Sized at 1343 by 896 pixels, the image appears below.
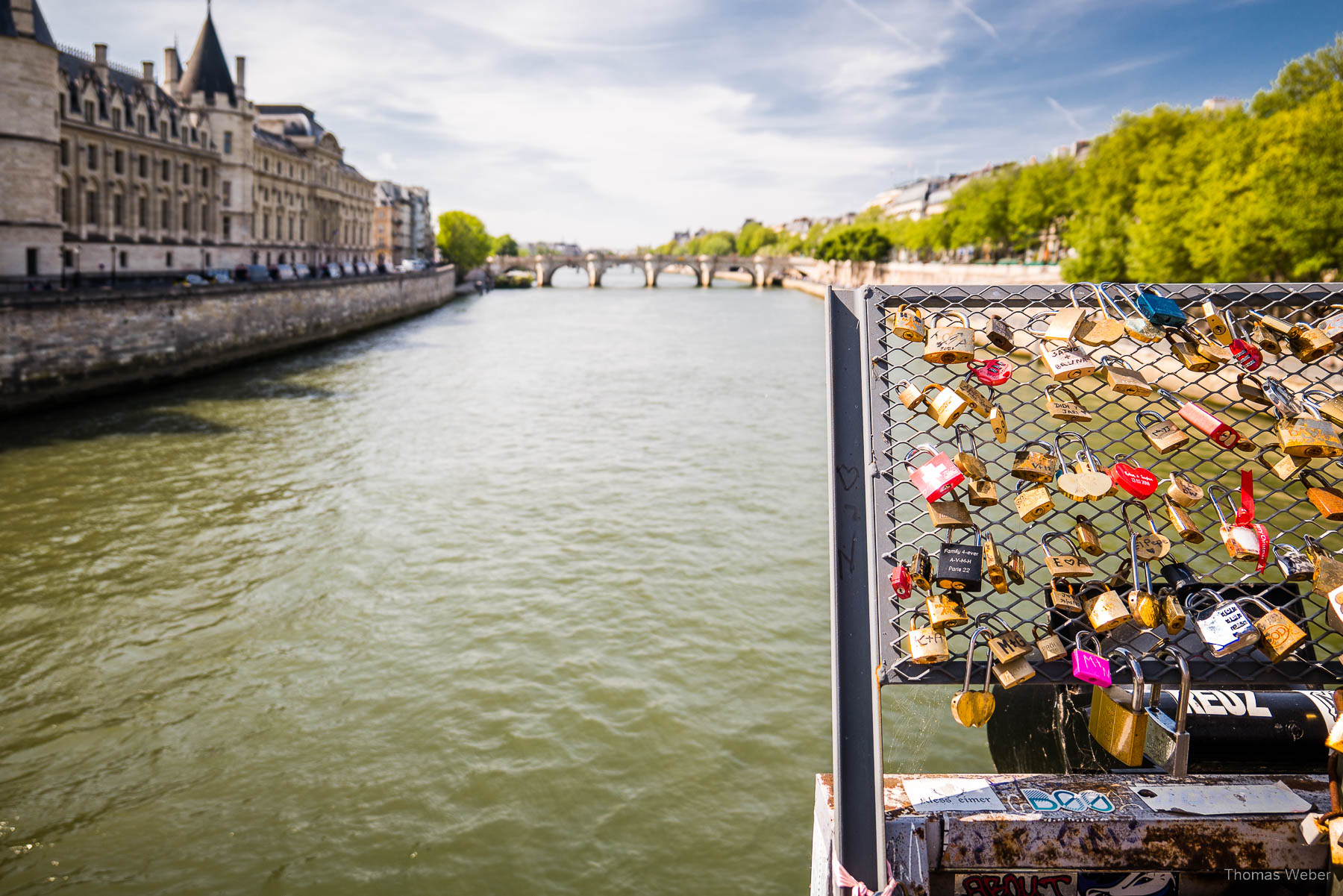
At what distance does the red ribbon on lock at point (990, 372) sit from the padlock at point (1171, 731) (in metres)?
0.78

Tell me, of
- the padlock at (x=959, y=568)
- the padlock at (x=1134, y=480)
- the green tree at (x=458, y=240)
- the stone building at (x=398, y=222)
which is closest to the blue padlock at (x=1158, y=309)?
the padlock at (x=1134, y=480)

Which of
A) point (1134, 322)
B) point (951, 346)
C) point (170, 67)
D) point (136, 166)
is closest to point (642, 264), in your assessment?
point (170, 67)

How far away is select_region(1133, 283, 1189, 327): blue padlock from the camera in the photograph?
7.30 ft

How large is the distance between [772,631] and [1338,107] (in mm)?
24436

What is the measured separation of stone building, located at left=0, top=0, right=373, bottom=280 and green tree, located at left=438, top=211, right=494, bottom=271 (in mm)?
24756

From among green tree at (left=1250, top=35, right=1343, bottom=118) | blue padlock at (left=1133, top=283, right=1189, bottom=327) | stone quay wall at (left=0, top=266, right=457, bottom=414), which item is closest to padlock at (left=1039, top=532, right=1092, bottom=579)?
blue padlock at (left=1133, top=283, right=1189, bottom=327)

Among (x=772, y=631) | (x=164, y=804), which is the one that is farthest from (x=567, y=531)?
(x=164, y=804)

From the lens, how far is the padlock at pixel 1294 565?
2287 mm

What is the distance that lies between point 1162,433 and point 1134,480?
12.5 inches

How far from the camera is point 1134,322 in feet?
7.61

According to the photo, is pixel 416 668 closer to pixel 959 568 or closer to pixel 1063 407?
pixel 959 568

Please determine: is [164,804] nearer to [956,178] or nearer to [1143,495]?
[1143,495]

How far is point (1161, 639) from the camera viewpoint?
2348 millimetres

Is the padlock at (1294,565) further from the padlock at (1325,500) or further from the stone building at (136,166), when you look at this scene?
the stone building at (136,166)
